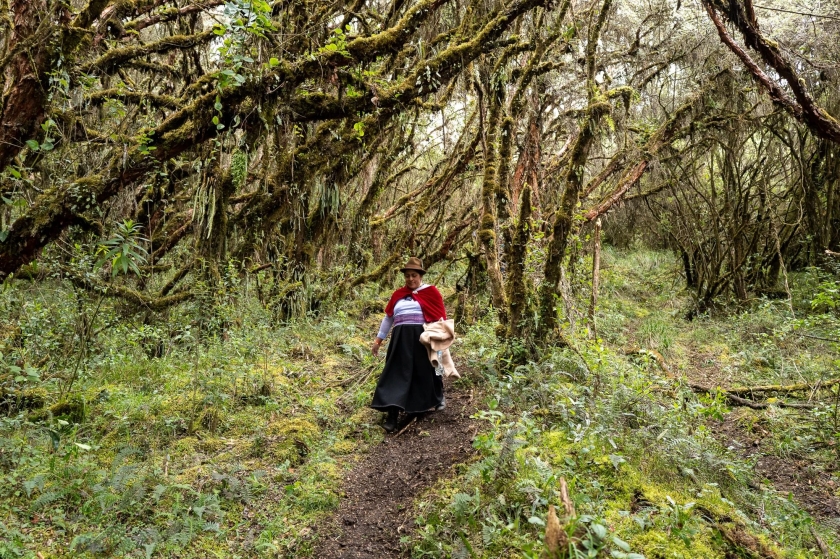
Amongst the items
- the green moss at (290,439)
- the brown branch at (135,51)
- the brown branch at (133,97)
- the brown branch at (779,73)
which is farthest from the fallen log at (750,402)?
the brown branch at (133,97)

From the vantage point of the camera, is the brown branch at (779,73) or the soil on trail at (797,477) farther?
the brown branch at (779,73)

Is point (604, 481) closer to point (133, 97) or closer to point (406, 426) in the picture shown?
point (406, 426)

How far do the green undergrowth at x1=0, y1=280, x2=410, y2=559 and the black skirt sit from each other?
0.41 metres

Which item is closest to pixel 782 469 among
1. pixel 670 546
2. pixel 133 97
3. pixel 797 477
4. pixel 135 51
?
pixel 797 477

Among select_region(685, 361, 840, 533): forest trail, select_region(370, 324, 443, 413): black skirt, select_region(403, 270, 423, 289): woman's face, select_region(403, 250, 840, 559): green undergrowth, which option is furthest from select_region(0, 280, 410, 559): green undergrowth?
Result: select_region(685, 361, 840, 533): forest trail

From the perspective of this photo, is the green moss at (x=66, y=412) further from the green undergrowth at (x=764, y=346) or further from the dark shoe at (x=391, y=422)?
the green undergrowth at (x=764, y=346)

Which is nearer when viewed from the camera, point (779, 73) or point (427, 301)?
point (427, 301)

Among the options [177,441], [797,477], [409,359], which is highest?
[409,359]

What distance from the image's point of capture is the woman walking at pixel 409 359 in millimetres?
6254

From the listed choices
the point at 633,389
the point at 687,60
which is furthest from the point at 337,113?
the point at 687,60

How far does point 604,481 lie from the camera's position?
3957 millimetres

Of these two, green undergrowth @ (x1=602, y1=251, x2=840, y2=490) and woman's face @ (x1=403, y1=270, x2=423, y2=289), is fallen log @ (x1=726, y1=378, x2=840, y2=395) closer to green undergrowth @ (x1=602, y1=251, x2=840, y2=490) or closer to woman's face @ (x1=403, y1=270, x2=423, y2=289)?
green undergrowth @ (x1=602, y1=251, x2=840, y2=490)

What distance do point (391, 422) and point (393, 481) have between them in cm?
125

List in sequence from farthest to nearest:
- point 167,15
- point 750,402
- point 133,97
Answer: point 167,15
point 133,97
point 750,402
